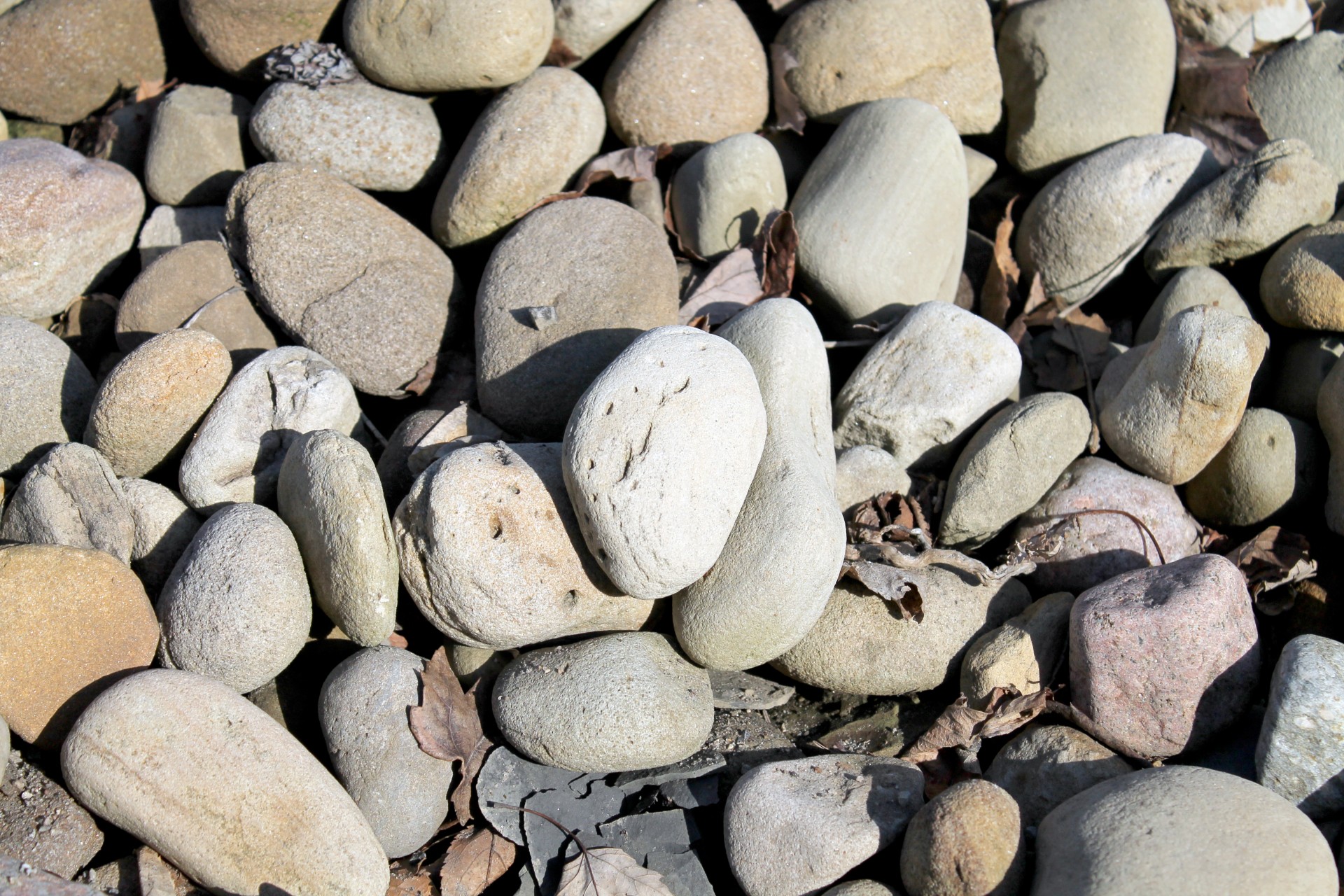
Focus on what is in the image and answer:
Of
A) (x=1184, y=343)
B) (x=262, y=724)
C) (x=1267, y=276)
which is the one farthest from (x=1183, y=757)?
(x=262, y=724)

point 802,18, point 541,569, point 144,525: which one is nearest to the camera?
point 541,569

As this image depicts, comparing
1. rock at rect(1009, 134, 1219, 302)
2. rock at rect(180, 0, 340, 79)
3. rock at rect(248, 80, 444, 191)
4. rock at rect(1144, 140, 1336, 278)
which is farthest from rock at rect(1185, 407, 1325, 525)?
rock at rect(180, 0, 340, 79)

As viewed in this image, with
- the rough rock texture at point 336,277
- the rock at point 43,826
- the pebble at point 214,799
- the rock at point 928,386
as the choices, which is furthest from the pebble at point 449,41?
the rock at point 43,826

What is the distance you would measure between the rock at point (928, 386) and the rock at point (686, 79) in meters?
1.25

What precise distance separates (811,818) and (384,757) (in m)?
1.17

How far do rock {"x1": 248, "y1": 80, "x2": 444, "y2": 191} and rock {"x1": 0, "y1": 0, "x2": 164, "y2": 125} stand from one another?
78 cm

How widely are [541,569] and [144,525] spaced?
4.25 feet

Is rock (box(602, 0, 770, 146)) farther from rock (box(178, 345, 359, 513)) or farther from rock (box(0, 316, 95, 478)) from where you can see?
rock (box(0, 316, 95, 478))

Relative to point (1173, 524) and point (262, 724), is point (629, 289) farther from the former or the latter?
point (1173, 524)

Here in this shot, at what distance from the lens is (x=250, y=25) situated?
379 cm

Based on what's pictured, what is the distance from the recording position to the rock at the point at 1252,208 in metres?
3.47

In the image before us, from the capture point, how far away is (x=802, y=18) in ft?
13.3

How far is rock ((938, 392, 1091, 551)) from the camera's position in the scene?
310 centimetres

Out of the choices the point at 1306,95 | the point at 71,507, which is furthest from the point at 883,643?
the point at 1306,95
